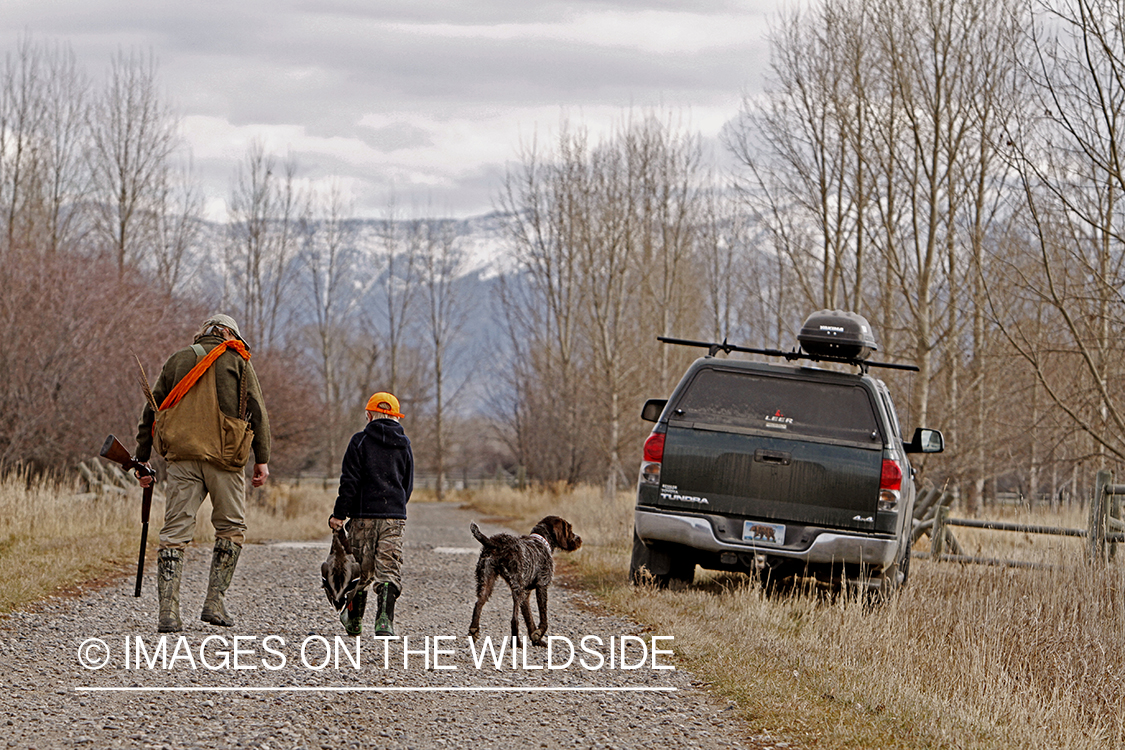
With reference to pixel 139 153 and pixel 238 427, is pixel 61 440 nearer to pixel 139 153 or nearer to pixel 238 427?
pixel 238 427

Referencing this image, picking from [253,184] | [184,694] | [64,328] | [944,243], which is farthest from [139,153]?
[184,694]

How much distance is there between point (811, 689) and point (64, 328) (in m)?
17.5

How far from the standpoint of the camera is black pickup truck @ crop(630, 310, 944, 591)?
9500mm

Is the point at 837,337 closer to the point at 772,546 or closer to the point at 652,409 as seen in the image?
the point at 652,409

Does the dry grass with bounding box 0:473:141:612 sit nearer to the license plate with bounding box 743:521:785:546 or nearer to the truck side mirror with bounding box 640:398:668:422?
the truck side mirror with bounding box 640:398:668:422

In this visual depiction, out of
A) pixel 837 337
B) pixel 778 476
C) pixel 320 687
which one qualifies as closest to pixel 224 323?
pixel 320 687

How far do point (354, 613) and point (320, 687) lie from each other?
56.2 inches

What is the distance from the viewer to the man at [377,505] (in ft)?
24.2

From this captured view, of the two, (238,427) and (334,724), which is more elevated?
(238,427)

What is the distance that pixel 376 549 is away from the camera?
7391mm

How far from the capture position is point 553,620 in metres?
8.74

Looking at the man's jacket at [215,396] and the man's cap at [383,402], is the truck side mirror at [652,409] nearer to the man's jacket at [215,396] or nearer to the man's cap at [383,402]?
the man's cap at [383,402]

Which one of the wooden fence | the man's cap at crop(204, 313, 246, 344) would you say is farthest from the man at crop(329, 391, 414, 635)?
the wooden fence

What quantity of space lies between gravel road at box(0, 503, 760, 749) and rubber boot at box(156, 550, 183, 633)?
0.10 metres
